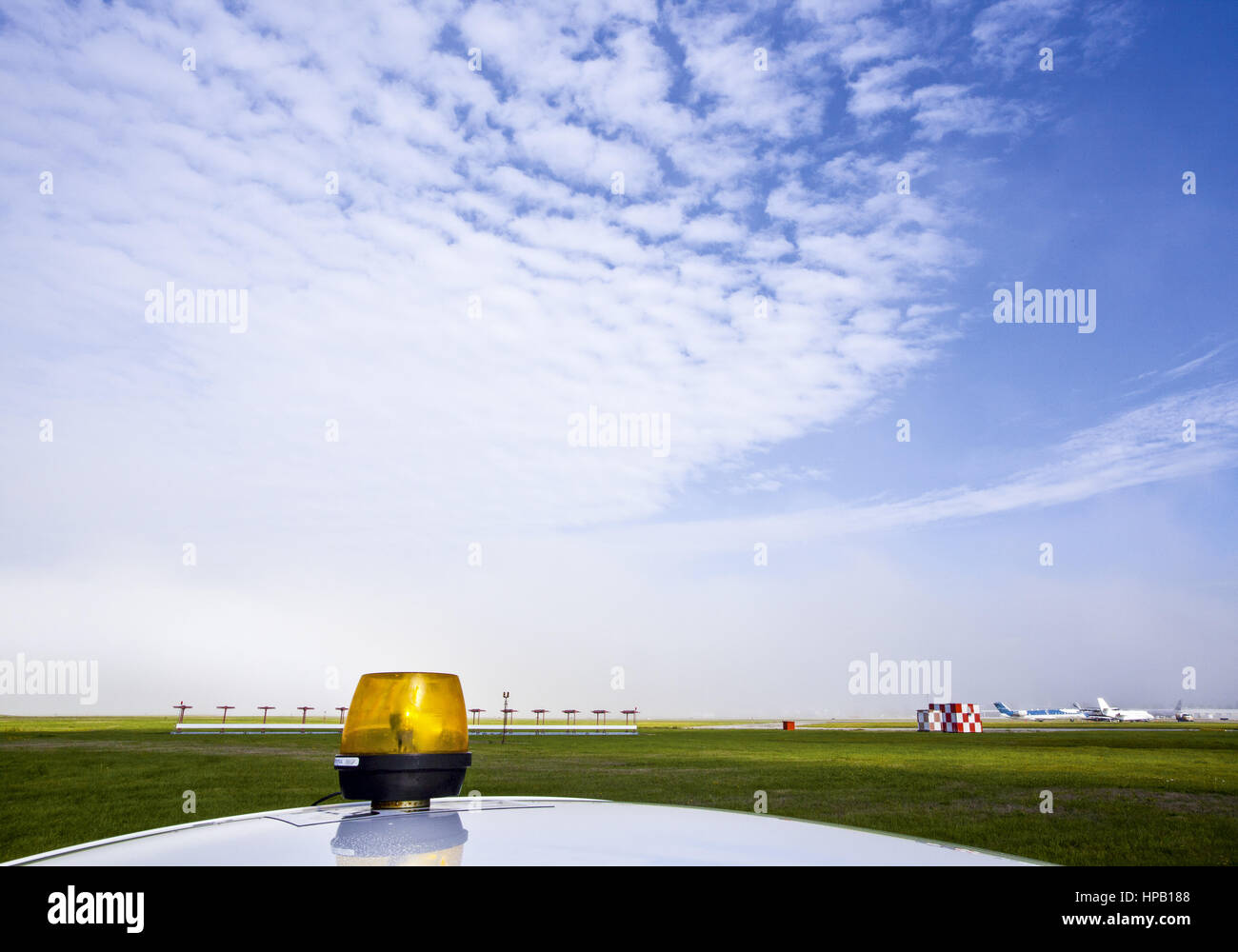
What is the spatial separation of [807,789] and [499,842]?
16.7 m

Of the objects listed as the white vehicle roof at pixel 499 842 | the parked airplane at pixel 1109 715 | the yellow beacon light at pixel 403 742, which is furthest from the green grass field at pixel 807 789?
the parked airplane at pixel 1109 715

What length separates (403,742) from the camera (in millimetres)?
2389

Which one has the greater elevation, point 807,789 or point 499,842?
point 499,842

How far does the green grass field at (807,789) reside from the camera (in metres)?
11.3

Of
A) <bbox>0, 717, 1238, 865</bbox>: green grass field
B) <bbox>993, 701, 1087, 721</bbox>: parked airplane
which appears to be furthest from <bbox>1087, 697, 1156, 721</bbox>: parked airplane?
<bbox>0, 717, 1238, 865</bbox>: green grass field

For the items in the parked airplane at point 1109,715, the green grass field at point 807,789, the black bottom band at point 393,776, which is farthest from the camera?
the parked airplane at point 1109,715

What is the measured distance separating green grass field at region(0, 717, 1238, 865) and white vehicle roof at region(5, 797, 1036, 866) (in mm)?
9443

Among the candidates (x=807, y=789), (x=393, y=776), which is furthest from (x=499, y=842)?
(x=807, y=789)

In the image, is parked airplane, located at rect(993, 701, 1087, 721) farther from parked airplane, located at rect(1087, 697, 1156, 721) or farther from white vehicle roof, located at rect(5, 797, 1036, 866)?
white vehicle roof, located at rect(5, 797, 1036, 866)

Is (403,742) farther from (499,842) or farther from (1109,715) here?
(1109,715)

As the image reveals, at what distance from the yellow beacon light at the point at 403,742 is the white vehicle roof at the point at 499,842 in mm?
71

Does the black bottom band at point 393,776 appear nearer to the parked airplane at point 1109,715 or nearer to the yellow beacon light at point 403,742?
the yellow beacon light at point 403,742
